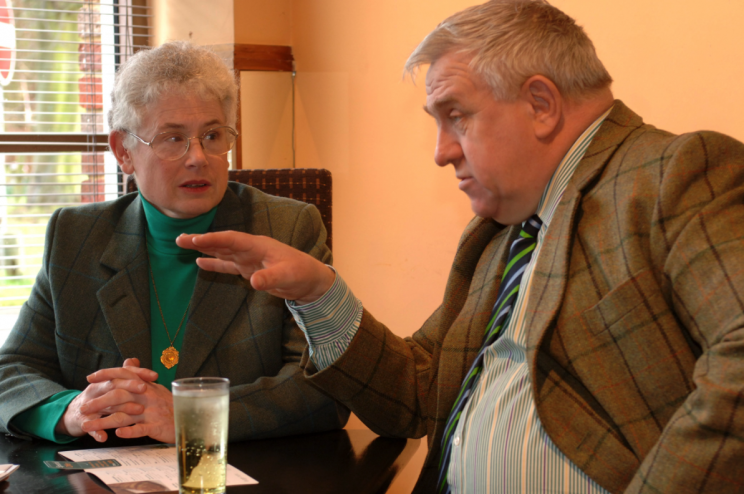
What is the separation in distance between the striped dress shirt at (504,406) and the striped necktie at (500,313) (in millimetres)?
23

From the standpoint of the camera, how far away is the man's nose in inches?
50.1

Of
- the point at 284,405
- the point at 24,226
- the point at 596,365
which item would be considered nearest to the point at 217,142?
the point at 284,405

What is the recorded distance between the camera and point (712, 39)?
1548 millimetres

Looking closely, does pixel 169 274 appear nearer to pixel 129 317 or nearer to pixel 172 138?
pixel 129 317

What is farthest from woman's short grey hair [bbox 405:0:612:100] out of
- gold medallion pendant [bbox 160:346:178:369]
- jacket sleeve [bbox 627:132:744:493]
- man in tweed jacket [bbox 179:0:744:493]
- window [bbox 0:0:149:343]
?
window [bbox 0:0:149:343]

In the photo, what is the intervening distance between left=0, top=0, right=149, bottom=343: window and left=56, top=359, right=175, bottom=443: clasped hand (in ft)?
6.62

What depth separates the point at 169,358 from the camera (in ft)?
A: 5.13

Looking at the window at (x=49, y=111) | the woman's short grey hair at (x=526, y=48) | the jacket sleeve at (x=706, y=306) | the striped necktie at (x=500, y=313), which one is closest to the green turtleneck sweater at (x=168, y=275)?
the striped necktie at (x=500, y=313)

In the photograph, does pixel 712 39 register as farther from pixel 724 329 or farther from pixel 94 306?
pixel 94 306

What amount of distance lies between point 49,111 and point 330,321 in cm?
240

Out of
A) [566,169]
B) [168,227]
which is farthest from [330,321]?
[168,227]

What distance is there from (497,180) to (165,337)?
2.88ft

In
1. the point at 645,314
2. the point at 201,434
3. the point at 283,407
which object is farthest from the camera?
the point at 283,407

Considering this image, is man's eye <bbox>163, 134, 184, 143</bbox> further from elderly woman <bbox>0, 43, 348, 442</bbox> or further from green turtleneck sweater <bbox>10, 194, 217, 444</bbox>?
green turtleneck sweater <bbox>10, 194, 217, 444</bbox>
